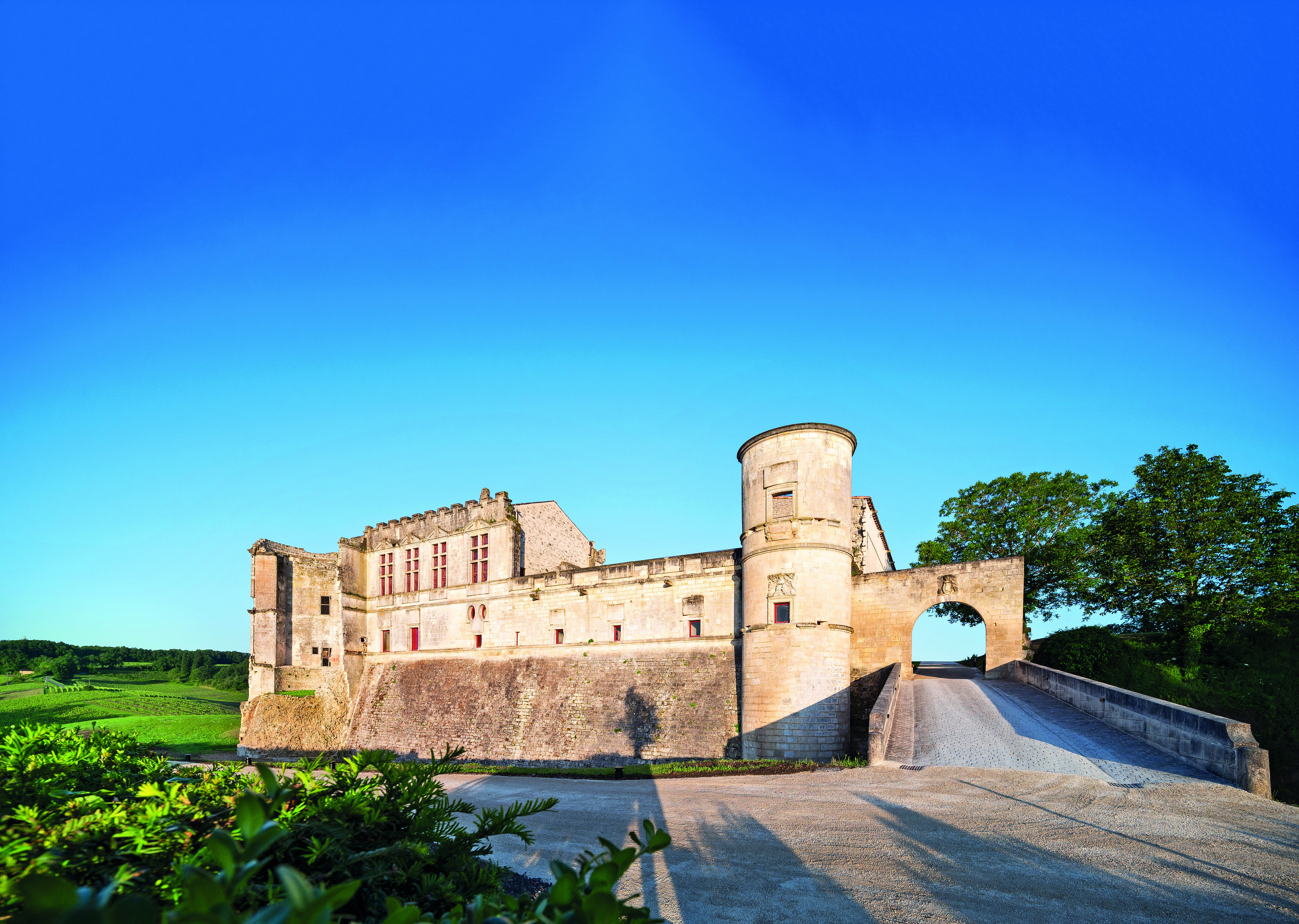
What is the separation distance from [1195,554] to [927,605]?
32.3 ft

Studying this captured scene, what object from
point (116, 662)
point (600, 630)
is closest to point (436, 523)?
point (600, 630)

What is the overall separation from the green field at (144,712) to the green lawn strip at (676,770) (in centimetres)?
1956

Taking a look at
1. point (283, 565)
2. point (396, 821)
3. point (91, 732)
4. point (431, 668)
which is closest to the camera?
point (396, 821)

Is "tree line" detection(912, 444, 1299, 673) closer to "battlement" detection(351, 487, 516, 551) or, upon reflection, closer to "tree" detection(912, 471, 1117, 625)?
"tree" detection(912, 471, 1117, 625)

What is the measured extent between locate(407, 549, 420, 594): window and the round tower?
1730cm

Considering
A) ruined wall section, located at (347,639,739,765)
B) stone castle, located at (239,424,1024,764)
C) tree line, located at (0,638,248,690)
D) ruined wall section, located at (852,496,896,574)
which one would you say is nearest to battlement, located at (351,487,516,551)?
stone castle, located at (239,424,1024,764)

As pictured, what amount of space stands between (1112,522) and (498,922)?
30737 mm

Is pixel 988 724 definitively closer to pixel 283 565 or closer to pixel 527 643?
pixel 527 643

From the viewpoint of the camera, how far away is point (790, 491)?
20094mm

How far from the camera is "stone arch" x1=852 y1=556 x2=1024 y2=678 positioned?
71.9ft

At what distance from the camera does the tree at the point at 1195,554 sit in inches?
857

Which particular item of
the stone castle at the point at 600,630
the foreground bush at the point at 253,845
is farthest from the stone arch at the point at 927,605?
the foreground bush at the point at 253,845

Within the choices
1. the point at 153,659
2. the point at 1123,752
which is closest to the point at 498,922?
the point at 1123,752

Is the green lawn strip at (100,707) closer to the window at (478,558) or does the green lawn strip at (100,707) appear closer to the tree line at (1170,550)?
the window at (478,558)
